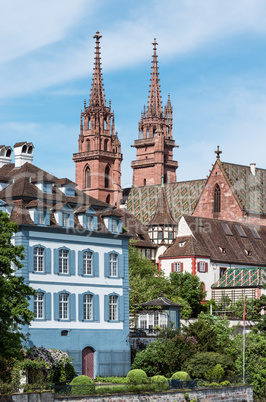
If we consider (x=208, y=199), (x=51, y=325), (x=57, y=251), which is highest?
(x=208, y=199)

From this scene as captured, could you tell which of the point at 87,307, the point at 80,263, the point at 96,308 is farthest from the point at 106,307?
the point at 80,263

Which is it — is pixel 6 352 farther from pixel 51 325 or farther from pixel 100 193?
pixel 100 193

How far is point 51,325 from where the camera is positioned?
2421 inches

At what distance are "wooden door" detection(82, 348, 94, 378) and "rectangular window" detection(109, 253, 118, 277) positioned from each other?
A: 5.55 metres

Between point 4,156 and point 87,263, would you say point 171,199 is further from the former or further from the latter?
point 87,263

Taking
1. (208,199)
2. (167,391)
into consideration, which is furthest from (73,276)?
(208,199)

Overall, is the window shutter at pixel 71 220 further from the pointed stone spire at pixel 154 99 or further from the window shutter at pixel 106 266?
the pointed stone spire at pixel 154 99

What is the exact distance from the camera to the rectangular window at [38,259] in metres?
61.5

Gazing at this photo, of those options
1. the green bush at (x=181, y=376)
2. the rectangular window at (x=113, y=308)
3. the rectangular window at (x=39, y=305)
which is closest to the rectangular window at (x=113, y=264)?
the rectangular window at (x=113, y=308)

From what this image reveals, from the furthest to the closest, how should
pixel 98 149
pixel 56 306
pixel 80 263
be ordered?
pixel 98 149, pixel 80 263, pixel 56 306

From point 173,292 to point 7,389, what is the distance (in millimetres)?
48956

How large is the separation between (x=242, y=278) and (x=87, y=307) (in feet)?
107

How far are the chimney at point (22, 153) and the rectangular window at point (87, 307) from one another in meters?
11.1

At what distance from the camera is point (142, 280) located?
8825 cm
